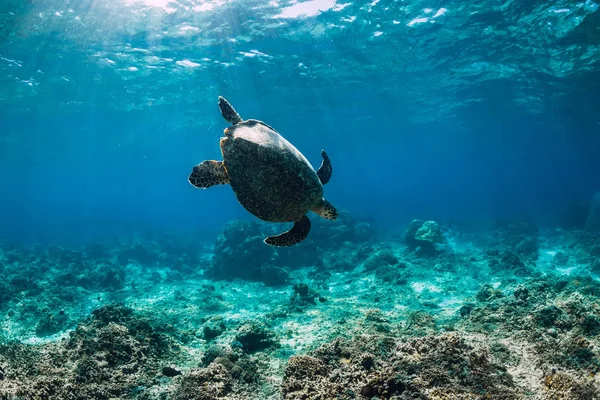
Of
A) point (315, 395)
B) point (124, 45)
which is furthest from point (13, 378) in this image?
point (124, 45)

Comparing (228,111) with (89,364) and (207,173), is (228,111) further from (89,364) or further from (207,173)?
(89,364)

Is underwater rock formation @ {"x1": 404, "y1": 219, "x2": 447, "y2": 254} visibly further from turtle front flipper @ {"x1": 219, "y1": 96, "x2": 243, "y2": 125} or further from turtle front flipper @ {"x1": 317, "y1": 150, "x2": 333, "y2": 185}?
turtle front flipper @ {"x1": 219, "y1": 96, "x2": 243, "y2": 125}

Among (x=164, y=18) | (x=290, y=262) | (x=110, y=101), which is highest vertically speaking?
(x=110, y=101)

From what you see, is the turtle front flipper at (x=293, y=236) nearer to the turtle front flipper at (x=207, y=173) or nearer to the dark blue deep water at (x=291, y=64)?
the turtle front flipper at (x=207, y=173)

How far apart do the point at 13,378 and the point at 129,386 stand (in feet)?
5.55

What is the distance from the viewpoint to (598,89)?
2745cm

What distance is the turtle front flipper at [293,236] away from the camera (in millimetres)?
5527

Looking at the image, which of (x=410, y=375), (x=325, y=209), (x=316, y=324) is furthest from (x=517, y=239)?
(x=410, y=375)

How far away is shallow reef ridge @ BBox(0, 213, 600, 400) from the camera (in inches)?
174

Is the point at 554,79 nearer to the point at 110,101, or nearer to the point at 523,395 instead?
the point at 523,395

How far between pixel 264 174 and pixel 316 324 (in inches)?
249

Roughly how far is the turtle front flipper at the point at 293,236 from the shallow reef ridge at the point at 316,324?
1.85 m

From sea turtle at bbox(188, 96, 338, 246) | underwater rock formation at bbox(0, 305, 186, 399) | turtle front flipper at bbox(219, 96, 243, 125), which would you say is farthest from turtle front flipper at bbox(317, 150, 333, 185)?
underwater rock formation at bbox(0, 305, 186, 399)

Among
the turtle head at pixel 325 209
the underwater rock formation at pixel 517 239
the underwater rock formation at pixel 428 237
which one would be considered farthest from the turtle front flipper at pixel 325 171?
the underwater rock formation at pixel 517 239
